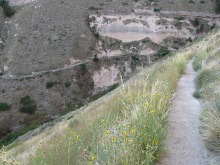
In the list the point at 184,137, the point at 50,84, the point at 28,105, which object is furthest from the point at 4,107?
the point at 184,137

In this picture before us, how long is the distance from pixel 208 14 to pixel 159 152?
228 feet

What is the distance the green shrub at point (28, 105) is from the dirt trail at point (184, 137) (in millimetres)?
43698

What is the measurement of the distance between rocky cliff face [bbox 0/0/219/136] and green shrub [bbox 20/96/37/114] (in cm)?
50

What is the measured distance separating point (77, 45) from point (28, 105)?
1634cm

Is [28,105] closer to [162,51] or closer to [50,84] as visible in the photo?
[50,84]

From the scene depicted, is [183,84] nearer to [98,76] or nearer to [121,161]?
[121,161]

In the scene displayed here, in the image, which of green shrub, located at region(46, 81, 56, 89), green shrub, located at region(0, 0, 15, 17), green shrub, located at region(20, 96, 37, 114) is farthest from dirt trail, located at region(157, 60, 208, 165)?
green shrub, located at region(0, 0, 15, 17)

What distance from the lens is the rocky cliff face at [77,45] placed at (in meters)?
54.5

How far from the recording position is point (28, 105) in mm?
51500

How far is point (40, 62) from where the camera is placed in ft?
195

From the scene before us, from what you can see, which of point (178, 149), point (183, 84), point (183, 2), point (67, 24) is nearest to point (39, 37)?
point (67, 24)

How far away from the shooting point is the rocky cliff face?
5452 cm

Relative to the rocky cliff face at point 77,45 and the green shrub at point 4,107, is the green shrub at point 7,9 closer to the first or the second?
the rocky cliff face at point 77,45

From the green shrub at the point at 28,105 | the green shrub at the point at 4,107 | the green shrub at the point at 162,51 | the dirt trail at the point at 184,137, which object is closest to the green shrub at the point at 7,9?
the green shrub at the point at 28,105
